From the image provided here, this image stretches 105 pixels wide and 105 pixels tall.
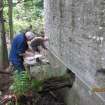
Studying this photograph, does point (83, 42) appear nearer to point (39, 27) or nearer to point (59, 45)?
point (59, 45)

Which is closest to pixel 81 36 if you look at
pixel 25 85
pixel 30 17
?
pixel 25 85

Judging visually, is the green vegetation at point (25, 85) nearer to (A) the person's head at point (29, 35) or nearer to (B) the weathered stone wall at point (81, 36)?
(B) the weathered stone wall at point (81, 36)

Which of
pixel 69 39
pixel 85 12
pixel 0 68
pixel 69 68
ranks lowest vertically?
pixel 0 68

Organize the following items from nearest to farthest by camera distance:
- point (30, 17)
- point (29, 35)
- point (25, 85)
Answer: point (25, 85)
point (29, 35)
point (30, 17)

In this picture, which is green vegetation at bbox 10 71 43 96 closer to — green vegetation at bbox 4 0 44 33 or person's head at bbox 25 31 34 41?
person's head at bbox 25 31 34 41

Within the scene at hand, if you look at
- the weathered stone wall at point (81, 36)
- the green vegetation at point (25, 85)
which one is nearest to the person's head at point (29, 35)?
the weathered stone wall at point (81, 36)

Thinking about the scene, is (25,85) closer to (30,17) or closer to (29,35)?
(29,35)

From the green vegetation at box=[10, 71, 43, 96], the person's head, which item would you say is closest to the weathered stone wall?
the person's head

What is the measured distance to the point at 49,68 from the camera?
34.5ft

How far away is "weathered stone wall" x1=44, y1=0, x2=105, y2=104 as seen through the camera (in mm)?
5977

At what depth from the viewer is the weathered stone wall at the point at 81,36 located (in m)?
5.98

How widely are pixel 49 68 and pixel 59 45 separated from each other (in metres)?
0.94

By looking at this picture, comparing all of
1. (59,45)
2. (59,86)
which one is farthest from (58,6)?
(59,86)

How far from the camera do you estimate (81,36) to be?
23.5 feet
